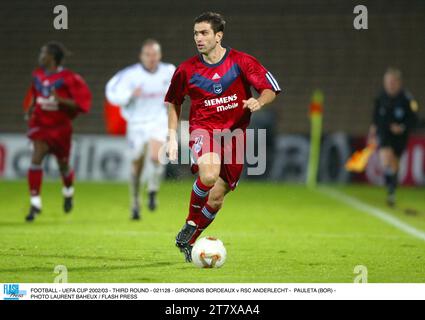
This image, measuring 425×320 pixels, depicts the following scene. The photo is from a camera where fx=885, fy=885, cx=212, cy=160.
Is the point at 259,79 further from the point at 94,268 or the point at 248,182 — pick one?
the point at 248,182

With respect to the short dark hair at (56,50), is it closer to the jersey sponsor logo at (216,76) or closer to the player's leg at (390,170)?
the jersey sponsor logo at (216,76)

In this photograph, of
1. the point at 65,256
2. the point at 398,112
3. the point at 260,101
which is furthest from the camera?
the point at 398,112

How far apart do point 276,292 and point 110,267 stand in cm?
157

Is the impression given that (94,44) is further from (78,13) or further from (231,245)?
(231,245)

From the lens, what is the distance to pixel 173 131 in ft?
22.1

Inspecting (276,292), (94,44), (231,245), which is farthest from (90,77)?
(276,292)

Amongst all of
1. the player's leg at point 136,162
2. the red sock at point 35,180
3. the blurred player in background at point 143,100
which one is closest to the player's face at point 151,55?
the blurred player in background at point 143,100

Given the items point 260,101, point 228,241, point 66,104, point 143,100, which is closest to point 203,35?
point 260,101

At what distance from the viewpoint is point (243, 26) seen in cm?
1781

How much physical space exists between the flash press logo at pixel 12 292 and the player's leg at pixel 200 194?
1.70 m

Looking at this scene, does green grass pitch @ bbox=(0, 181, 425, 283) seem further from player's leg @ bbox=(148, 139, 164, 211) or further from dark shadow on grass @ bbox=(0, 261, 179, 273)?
player's leg @ bbox=(148, 139, 164, 211)

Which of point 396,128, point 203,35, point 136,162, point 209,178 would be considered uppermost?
point 203,35

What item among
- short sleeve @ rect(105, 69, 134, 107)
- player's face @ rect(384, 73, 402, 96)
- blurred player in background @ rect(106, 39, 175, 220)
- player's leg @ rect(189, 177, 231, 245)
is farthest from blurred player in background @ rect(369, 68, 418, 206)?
player's leg @ rect(189, 177, 231, 245)

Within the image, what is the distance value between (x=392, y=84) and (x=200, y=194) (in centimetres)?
655
